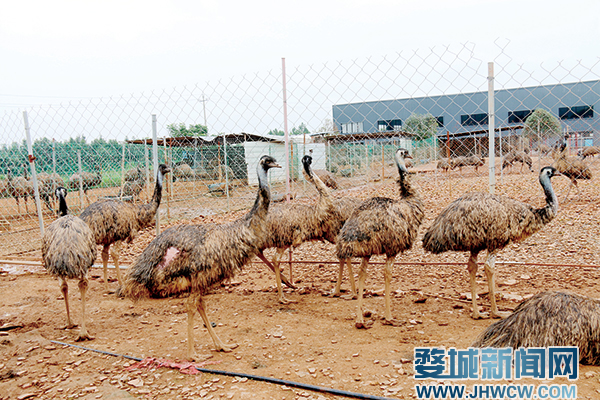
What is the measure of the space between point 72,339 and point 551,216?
543 centimetres

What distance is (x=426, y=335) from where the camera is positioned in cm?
405

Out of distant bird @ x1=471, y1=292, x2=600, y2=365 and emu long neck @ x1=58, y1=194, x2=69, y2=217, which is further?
emu long neck @ x1=58, y1=194, x2=69, y2=217

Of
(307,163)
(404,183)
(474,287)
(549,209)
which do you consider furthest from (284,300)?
(549,209)

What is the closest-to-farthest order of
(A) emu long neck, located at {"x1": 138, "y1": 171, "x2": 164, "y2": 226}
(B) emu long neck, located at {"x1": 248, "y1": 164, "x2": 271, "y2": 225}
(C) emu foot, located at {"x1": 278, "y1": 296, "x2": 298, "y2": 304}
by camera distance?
(B) emu long neck, located at {"x1": 248, "y1": 164, "x2": 271, "y2": 225}, (C) emu foot, located at {"x1": 278, "y1": 296, "x2": 298, "y2": 304}, (A) emu long neck, located at {"x1": 138, "y1": 171, "x2": 164, "y2": 226}

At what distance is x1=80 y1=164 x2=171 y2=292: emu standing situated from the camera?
20.5 feet

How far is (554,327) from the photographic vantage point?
10.2 feet

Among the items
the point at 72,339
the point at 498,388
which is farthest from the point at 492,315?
the point at 72,339

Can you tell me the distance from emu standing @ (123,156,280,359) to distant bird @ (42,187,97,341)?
1.08 metres

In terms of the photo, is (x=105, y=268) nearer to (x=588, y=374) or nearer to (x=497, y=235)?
(x=497, y=235)

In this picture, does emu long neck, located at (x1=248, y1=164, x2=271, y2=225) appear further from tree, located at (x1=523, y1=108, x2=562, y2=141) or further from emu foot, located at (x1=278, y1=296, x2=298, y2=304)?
tree, located at (x1=523, y1=108, x2=562, y2=141)

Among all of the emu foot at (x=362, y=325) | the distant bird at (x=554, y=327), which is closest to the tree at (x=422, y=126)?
the emu foot at (x=362, y=325)

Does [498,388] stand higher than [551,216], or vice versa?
[551,216]

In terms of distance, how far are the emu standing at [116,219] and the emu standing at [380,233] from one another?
3578mm

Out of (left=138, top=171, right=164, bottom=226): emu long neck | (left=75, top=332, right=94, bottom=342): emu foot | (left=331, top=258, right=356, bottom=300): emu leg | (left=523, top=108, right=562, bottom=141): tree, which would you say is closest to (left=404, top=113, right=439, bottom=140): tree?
(left=523, top=108, right=562, bottom=141): tree
